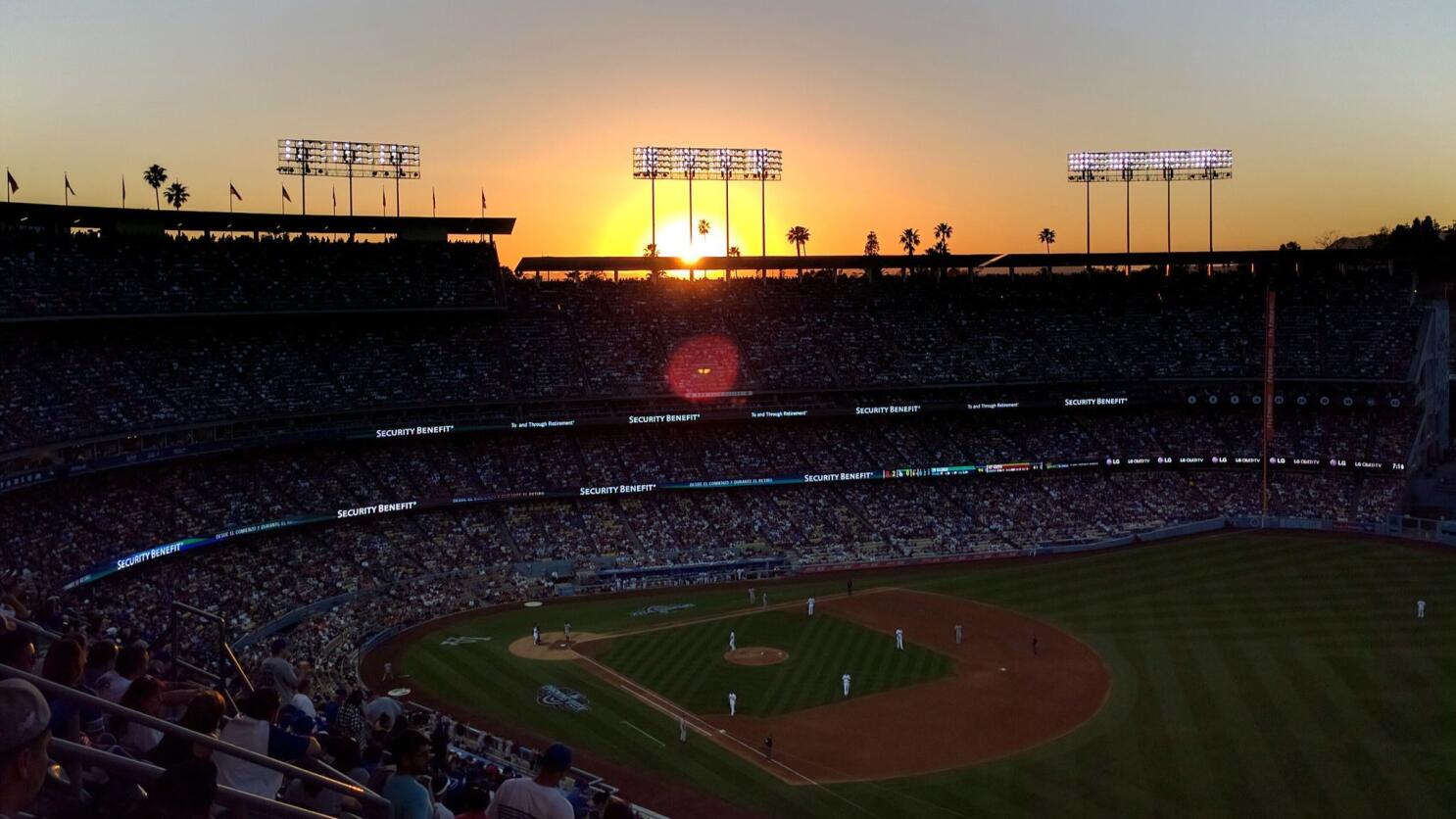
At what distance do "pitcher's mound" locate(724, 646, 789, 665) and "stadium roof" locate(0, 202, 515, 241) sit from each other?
36840 millimetres

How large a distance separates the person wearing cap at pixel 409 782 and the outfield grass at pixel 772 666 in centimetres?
3002

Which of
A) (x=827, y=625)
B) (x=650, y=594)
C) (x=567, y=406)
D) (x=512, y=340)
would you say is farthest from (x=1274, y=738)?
(x=512, y=340)

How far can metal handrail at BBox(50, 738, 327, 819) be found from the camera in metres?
4.42

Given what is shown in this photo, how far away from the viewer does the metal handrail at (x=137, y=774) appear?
174 inches

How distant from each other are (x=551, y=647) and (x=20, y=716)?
41.7 meters

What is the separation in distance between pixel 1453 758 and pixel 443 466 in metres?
48.0

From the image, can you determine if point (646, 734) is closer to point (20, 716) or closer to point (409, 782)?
point (409, 782)

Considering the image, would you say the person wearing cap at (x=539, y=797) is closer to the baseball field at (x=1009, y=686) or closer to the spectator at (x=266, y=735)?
the spectator at (x=266, y=735)

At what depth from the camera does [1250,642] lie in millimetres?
43438

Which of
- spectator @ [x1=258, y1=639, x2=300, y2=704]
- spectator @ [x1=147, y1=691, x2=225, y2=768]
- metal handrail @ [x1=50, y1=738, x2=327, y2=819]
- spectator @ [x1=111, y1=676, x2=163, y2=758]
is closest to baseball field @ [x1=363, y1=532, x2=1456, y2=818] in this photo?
spectator @ [x1=258, y1=639, x2=300, y2=704]

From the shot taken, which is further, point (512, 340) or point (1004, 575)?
point (512, 340)

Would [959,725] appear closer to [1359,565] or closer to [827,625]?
[827,625]

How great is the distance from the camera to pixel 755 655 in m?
43.4

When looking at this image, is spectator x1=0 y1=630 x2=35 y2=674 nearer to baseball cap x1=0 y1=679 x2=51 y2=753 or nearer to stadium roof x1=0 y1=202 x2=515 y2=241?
baseball cap x1=0 y1=679 x2=51 y2=753
